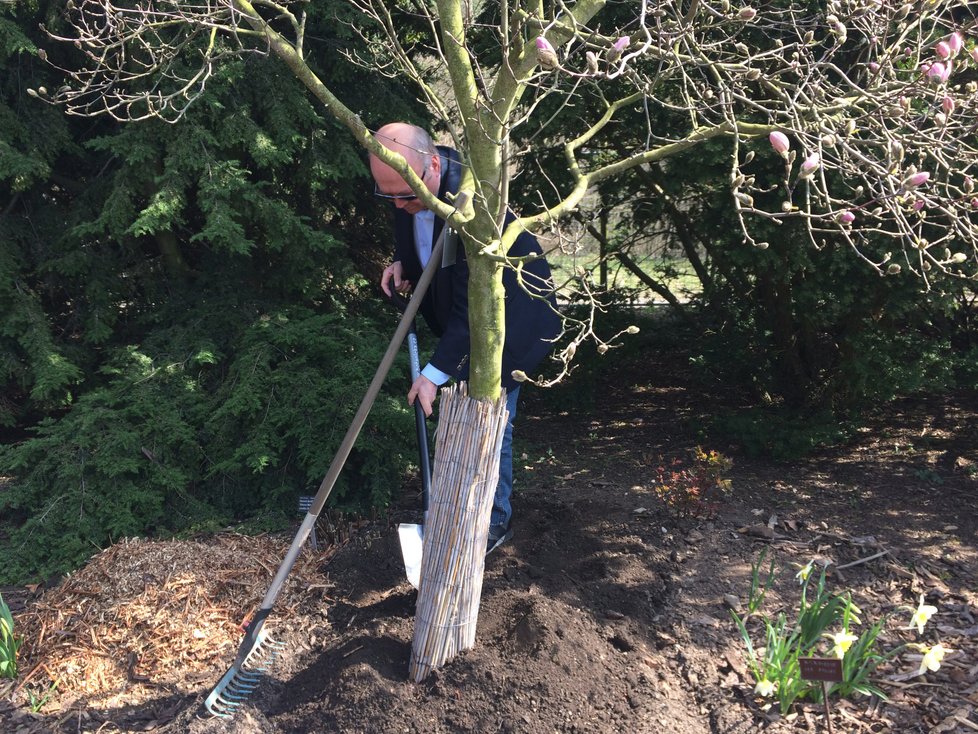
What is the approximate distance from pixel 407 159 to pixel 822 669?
212 centimetres

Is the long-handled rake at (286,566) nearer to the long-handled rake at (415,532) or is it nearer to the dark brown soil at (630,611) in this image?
the dark brown soil at (630,611)

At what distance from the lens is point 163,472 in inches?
155

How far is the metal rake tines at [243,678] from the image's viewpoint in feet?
8.99

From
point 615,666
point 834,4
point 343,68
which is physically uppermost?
point 343,68

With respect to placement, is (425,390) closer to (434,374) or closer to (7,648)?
(434,374)

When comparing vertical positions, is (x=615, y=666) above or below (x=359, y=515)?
below

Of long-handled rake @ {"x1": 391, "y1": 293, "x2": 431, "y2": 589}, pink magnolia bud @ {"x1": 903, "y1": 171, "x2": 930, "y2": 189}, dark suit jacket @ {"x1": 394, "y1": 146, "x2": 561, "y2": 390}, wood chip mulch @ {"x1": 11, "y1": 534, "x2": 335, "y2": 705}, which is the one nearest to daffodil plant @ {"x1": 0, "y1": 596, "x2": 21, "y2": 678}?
wood chip mulch @ {"x1": 11, "y1": 534, "x2": 335, "y2": 705}

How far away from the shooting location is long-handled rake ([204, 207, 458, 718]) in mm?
2783

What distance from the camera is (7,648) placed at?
300cm

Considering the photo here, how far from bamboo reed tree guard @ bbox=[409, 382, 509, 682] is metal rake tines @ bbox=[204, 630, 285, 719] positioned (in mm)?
602

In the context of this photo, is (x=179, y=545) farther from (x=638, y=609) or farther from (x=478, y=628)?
(x=638, y=609)

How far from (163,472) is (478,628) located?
6.12 ft

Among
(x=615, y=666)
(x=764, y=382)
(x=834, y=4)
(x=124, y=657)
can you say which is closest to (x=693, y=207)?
(x=764, y=382)

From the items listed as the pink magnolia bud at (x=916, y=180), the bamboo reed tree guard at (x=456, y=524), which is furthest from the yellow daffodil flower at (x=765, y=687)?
the pink magnolia bud at (x=916, y=180)
